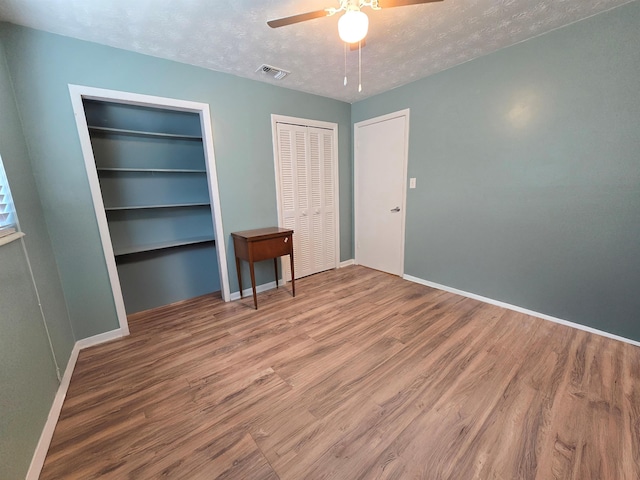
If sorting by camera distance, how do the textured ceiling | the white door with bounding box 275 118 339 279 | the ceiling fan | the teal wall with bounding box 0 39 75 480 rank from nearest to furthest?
the teal wall with bounding box 0 39 75 480 < the ceiling fan < the textured ceiling < the white door with bounding box 275 118 339 279

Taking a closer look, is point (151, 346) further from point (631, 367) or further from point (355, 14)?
point (631, 367)

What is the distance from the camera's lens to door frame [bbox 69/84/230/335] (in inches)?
76.3

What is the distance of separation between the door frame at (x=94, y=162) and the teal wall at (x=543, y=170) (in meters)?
2.32

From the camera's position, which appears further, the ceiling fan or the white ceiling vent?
the white ceiling vent

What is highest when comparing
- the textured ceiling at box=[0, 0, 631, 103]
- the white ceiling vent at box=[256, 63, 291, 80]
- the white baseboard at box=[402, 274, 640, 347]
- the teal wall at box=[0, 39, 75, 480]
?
the white ceiling vent at box=[256, 63, 291, 80]

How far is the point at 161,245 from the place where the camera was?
270 cm

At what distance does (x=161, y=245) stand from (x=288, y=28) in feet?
7.77

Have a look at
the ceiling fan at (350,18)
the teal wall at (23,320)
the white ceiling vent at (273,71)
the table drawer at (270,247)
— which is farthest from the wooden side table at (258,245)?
the ceiling fan at (350,18)

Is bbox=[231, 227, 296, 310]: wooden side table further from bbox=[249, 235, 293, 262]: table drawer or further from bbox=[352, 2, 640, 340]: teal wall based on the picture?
bbox=[352, 2, 640, 340]: teal wall

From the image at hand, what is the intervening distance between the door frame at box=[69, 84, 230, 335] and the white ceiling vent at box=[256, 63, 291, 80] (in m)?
0.67

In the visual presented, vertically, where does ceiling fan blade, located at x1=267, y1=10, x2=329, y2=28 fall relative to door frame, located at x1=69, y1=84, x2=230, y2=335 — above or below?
above

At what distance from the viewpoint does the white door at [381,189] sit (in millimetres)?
3197

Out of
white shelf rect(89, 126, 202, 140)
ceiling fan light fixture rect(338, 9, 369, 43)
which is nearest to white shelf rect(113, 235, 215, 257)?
white shelf rect(89, 126, 202, 140)

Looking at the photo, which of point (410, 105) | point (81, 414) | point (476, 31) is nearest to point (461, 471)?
point (81, 414)
